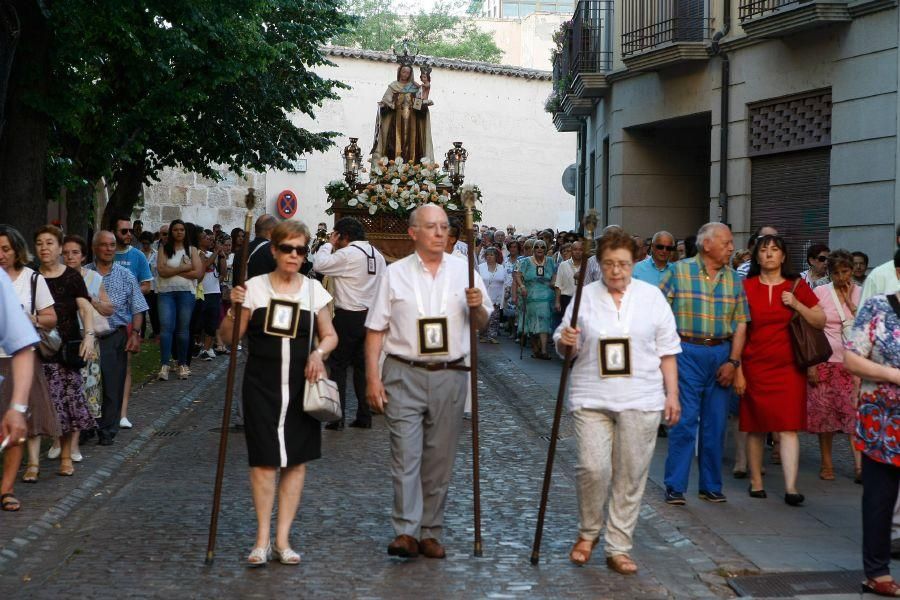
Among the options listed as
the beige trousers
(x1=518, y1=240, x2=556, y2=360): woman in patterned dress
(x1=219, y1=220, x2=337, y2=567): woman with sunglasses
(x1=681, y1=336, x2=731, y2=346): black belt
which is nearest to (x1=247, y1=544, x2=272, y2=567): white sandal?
(x1=219, y1=220, x2=337, y2=567): woman with sunglasses

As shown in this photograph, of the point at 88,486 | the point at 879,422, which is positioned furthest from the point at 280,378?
the point at 88,486

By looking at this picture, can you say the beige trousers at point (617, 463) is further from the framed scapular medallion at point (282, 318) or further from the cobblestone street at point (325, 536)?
the framed scapular medallion at point (282, 318)

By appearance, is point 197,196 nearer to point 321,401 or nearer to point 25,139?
point 25,139

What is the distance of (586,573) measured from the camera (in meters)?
7.12

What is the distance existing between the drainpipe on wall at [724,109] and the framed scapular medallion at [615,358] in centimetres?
1338

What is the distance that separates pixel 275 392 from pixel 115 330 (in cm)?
482

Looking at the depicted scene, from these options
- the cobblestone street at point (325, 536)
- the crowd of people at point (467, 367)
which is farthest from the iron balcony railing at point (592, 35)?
the cobblestone street at point (325, 536)

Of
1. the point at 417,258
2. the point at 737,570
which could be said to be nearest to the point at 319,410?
the point at 417,258

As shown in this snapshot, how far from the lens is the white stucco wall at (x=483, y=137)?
151 ft

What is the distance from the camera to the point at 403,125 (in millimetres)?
22625

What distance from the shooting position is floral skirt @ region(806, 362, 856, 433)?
1018 cm

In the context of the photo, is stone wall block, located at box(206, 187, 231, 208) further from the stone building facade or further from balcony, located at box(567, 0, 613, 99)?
balcony, located at box(567, 0, 613, 99)

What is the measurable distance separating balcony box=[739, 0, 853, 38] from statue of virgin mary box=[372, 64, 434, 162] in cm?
605

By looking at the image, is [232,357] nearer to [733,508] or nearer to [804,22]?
[733,508]
